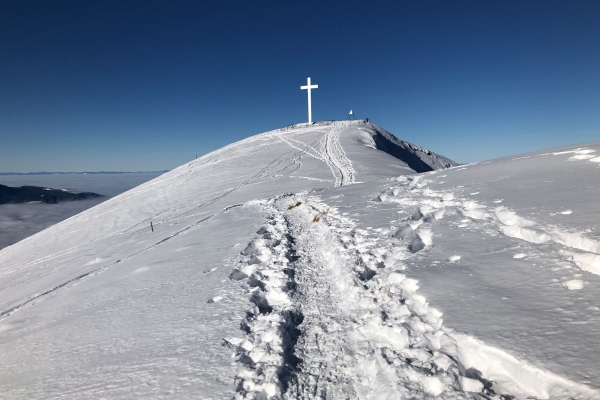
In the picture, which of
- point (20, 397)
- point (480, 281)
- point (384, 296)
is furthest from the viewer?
point (384, 296)

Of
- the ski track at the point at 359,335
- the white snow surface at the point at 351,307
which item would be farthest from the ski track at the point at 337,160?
the ski track at the point at 359,335

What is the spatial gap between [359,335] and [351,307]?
62 cm

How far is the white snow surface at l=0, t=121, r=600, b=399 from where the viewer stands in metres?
2.88

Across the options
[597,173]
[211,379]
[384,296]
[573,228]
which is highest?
[597,173]

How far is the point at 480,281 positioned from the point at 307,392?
102 inches

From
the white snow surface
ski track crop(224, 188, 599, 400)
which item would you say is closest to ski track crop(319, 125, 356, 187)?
the white snow surface

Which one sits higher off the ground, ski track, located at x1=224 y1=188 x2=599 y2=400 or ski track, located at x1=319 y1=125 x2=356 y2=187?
ski track, located at x1=319 y1=125 x2=356 y2=187

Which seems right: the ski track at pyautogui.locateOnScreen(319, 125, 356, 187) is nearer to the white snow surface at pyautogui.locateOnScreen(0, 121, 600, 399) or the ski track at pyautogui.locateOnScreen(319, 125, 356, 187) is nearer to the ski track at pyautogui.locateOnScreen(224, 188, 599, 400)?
Result: the white snow surface at pyautogui.locateOnScreen(0, 121, 600, 399)

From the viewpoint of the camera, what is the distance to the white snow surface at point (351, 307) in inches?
113

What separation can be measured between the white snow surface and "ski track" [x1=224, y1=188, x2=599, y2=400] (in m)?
0.02

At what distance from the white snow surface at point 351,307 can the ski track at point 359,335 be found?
0.02 m

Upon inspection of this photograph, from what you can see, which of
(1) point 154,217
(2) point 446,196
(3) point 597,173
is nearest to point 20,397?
(2) point 446,196

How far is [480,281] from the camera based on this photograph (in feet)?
12.9

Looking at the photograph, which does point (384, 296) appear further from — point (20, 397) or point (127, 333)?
point (20, 397)
